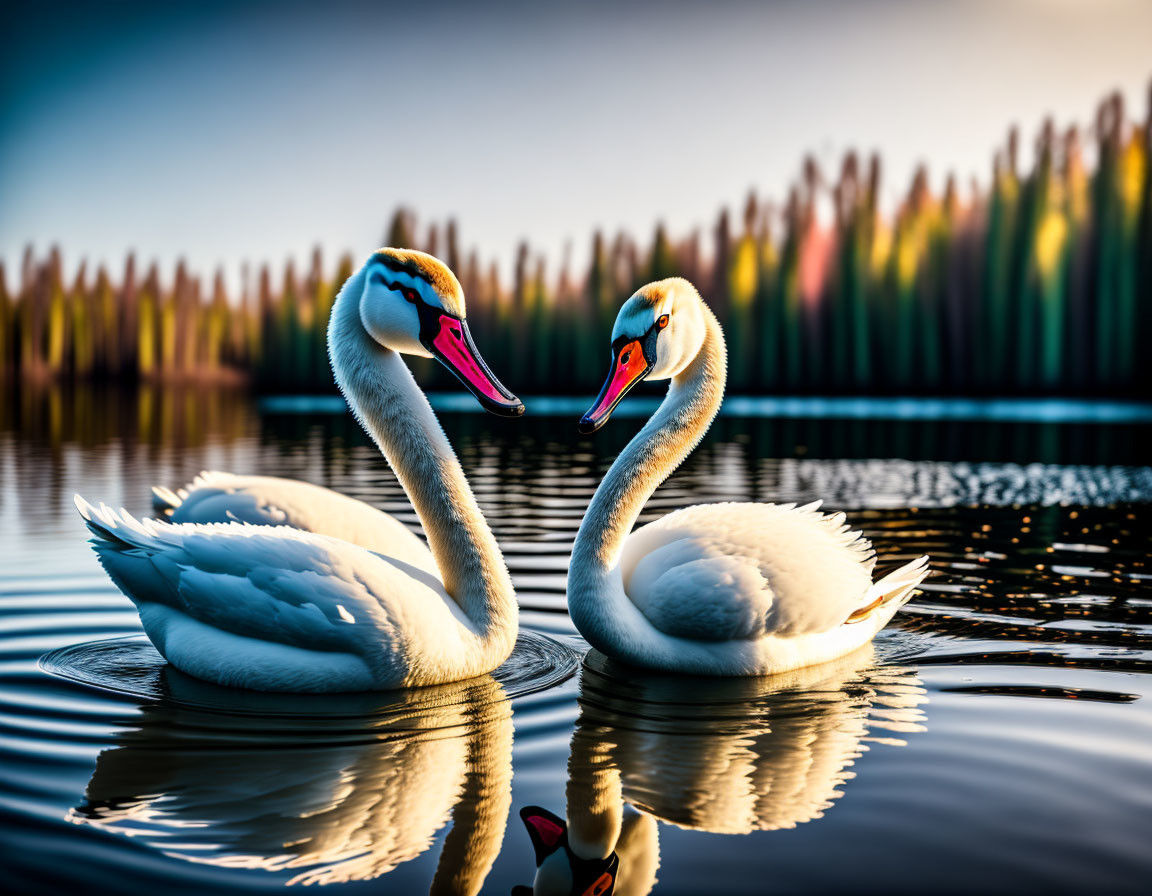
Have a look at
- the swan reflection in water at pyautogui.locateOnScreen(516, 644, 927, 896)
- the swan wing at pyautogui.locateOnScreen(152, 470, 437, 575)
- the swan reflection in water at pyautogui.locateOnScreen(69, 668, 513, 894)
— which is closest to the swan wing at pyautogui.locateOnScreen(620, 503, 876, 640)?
the swan reflection in water at pyautogui.locateOnScreen(516, 644, 927, 896)

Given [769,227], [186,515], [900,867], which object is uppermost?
[769,227]

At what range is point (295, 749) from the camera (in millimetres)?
4957

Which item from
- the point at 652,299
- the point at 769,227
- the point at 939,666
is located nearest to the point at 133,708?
the point at 652,299

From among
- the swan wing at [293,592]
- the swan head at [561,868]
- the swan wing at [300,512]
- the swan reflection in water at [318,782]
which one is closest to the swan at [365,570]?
the swan wing at [293,592]

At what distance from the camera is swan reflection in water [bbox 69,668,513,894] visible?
3926mm

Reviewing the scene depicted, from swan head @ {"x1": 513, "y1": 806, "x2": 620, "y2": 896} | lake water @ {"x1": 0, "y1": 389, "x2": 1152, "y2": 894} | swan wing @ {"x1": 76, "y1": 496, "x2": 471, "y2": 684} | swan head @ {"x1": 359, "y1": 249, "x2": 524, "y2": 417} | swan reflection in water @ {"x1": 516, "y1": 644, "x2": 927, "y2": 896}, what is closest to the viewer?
swan head @ {"x1": 513, "y1": 806, "x2": 620, "y2": 896}

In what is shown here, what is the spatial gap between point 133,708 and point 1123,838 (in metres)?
4.49

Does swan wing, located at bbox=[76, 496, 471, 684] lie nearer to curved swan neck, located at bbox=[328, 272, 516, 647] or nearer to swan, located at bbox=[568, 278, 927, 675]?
curved swan neck, located at bbox=[328, 272, 516, 647]

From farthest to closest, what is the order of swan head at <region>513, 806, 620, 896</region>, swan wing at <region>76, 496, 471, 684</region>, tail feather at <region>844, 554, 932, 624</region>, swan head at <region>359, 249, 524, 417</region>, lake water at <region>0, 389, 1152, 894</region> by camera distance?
1. tail feather at <region>844, 554, 932, 624</region>
2. swan head at <region>359, 249, 524, 417</region>
3. swan wing at <region>76, 496, 471, 684</region>
4. lake water at <region>0, 389, 1152, 894</region>
5. swan head at <region>513, 806, 620, 896</region>

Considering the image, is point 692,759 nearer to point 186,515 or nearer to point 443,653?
point 443,653

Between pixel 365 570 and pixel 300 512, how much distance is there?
2.11 m

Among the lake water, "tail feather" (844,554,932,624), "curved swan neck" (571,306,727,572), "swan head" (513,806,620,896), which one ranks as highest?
"curved swan neck" (571,306,727,572)

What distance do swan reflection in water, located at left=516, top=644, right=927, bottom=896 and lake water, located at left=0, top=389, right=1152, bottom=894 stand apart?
0.06 ft

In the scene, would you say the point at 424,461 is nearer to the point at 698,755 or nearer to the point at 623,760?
the point at 623,760
